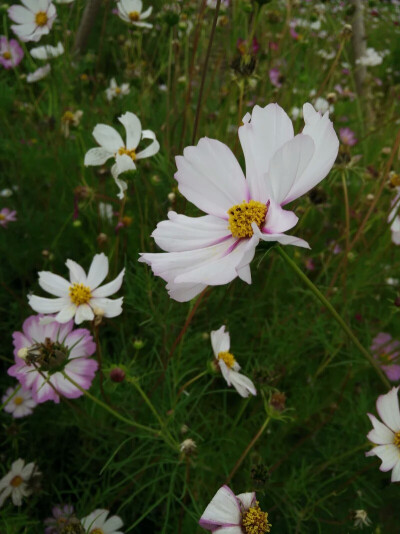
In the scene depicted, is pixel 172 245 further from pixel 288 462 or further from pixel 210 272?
pixel 288 462

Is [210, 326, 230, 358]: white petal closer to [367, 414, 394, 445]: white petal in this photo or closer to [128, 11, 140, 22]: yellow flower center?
[367, 414, 394, 445]: white petal

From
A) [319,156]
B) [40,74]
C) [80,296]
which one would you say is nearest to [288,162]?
[319,156]

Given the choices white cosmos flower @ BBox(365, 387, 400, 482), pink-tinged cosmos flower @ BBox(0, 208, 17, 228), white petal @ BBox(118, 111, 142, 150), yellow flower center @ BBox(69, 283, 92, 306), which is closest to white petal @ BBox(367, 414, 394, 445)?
white cosmos flower @ BBox(365, 387, 400, 482)

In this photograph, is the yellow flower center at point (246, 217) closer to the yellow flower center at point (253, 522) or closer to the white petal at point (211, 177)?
the white petal at point (211, 177)

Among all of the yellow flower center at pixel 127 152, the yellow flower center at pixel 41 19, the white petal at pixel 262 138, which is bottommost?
the yellow flower center at pixel 127 152

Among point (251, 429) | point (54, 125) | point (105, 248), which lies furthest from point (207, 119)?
point (251, 429)

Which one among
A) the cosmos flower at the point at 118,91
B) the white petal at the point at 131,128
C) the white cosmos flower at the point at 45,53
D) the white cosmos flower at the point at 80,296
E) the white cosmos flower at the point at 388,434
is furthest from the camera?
the cosmos flower at the point at 118,91

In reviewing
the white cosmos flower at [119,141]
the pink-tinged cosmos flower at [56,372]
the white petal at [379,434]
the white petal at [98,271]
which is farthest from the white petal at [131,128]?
the white petal at [379,434]
